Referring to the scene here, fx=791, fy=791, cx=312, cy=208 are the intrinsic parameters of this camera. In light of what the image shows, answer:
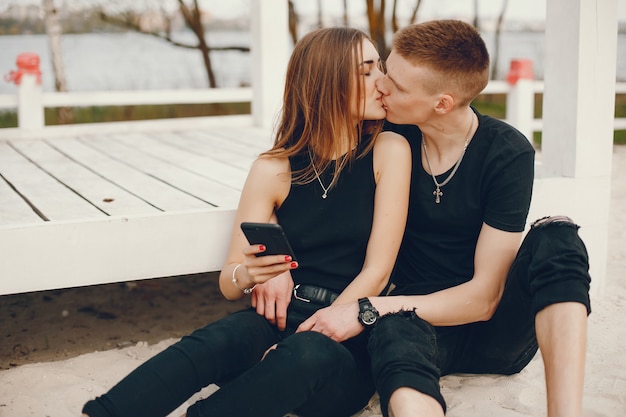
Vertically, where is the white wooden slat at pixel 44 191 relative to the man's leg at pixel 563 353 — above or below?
above

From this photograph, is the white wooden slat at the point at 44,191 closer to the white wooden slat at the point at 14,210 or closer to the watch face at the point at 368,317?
the white wooden slat at the point at 14,210

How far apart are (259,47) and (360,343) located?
3588 mm

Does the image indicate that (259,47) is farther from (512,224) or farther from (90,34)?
(90,34)

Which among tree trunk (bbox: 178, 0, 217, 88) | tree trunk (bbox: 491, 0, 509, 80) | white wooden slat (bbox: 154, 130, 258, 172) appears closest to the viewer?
white wooden slat (bbox: 154, 130, 258, 172)

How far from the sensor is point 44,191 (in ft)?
10.7

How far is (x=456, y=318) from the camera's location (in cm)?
232

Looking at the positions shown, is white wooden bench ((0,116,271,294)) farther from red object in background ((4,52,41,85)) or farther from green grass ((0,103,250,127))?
green grass ((0,103,250,127))

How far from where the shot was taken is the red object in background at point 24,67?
18.1 ft

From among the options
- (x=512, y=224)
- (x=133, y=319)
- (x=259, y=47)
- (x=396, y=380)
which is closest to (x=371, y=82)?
(x=512, y=224)

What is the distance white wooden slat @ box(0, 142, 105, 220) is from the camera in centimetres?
283

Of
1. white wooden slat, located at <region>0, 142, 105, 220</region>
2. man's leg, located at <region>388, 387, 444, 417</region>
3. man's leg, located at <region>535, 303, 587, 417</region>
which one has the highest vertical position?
white wooden slat, located at <region>0, 142, 105, 220</region>

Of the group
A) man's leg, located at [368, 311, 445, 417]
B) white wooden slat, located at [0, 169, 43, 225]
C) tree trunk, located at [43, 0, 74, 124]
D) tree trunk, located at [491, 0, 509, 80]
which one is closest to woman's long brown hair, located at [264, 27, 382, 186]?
man's leg, located at [368, 311, 445, 417]

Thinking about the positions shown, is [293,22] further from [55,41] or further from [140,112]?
[55,41]

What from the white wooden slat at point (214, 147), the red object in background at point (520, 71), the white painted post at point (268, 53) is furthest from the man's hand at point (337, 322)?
the red object in background at point (520, 71)
